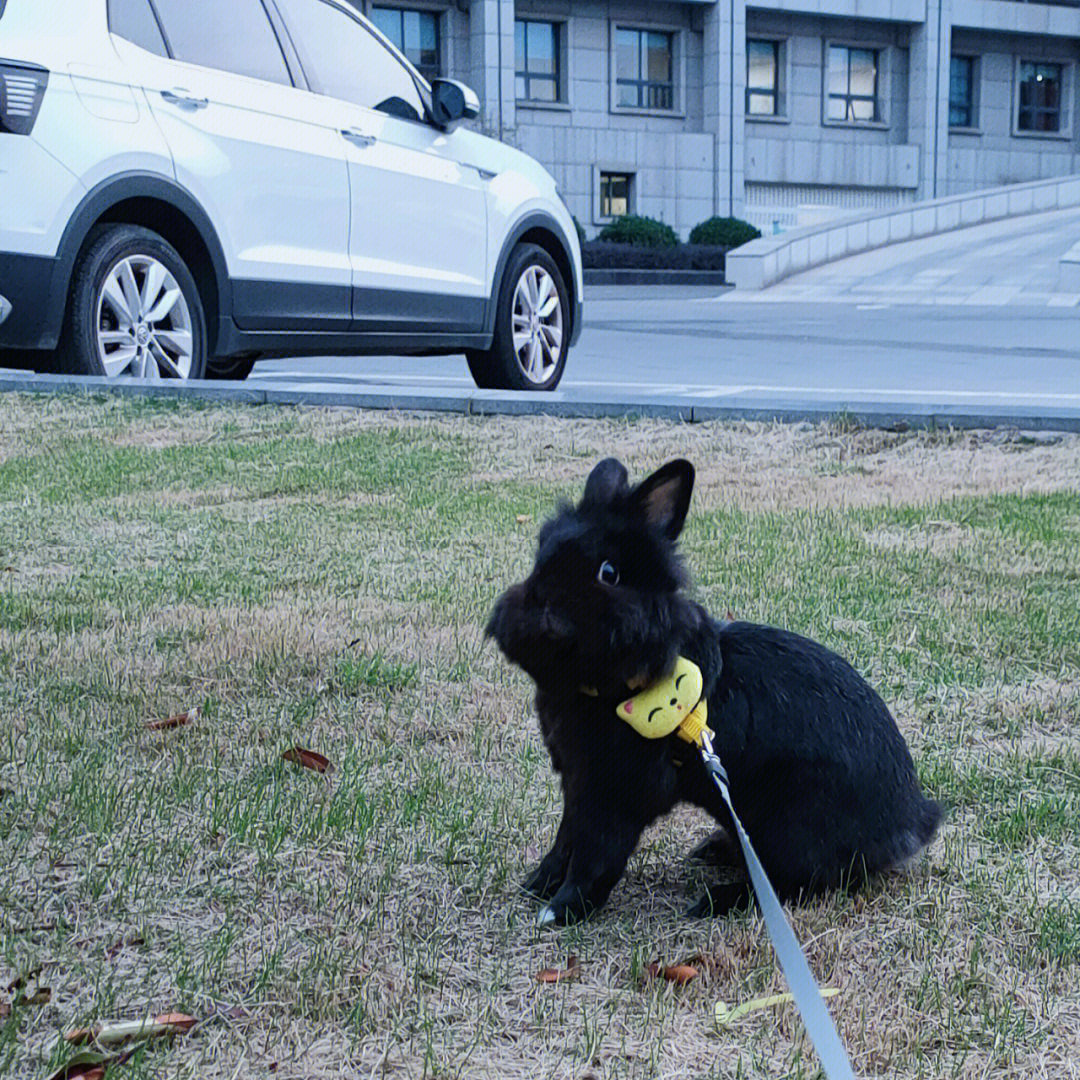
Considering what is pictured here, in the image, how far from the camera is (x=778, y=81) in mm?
43719

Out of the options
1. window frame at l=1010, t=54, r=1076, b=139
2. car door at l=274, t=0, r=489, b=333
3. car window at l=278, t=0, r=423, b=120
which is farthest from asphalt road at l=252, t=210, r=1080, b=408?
window frame at l=1010, t=54, r=1076, b=139

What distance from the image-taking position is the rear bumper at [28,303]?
6934mm

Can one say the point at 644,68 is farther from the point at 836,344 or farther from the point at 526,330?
the point at 526,330

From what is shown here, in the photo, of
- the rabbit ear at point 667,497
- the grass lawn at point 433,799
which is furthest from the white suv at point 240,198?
the rabbit ear at point 667,497

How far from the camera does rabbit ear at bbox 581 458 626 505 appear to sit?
7.69 feet

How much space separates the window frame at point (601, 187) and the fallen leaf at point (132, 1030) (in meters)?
38.6

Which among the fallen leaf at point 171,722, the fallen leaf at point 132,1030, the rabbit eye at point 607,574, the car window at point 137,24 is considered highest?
the car window at point 137,24

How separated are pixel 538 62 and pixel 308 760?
39.4 metres

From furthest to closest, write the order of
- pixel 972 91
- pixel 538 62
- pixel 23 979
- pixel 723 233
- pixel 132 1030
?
pixel 972 91 < pixel 538 62 < pixel 723 233 < pixel 23 979 < pixel 132 1030

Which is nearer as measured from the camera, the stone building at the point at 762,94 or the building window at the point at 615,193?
the stone building at the point at 762,94

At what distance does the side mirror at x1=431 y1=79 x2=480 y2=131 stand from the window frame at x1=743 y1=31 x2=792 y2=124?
117 feet

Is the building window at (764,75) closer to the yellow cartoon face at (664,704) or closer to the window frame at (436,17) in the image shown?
the window frame at (436,17)

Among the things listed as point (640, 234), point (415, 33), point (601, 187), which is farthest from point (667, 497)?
point (601, 187)

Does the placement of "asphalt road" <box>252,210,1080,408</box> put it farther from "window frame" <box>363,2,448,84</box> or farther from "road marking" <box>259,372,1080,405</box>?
"window frame" <box>363,2,448,84</box>
